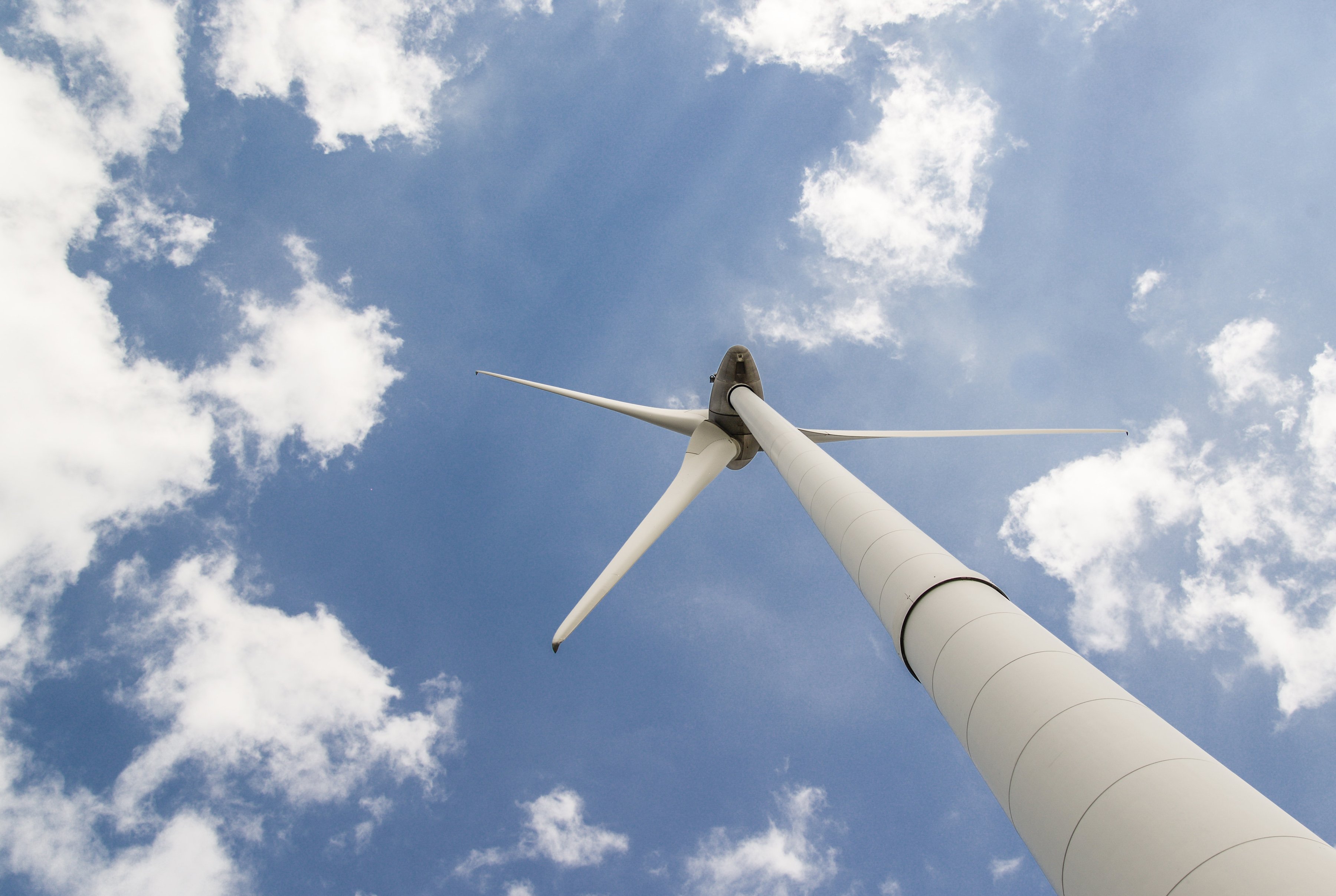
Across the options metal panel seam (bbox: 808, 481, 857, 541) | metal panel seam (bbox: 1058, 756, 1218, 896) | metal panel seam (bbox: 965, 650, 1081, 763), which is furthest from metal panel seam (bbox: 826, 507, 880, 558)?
metal panel seam (bbox: 1058, 756, 1218, 896)

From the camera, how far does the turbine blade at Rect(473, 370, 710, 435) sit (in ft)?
100

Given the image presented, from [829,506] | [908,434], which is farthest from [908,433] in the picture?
[829,506]

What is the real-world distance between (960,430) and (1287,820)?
72.5 ft

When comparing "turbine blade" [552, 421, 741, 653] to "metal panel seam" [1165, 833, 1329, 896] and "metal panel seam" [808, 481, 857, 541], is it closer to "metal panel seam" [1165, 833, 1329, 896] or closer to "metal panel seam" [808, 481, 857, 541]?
"metal panel seam" [808, 481, 857, 541]

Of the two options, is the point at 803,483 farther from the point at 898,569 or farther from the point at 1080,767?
the point at 1080,767

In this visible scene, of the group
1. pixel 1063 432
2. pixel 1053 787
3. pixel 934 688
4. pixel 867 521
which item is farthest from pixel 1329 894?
pixel 1063 432

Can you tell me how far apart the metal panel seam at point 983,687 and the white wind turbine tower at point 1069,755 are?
15 mm

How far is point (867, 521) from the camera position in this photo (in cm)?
1132

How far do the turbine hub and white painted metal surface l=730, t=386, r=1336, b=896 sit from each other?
18.4 m

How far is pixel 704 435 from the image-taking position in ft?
95.8

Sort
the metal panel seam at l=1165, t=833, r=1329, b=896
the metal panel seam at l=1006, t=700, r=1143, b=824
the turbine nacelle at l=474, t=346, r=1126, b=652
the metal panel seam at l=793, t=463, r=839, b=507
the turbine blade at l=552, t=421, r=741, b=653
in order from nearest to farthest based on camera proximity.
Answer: the metal panel seam at l=1165, t=833, r=1329, b=896
the metal panel seam at l=1006, t=700, r=1143, b=824
the metal panel seam at l=793, t=463, r=839, b=507
the turbine blade at l=552, t=421, r=741, b=653
the turbine nacelle at l=474, t=346, r=1126, b=652

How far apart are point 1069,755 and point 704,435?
23868 millimetres

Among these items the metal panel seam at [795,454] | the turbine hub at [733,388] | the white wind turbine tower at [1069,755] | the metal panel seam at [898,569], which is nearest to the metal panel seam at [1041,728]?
the white wind turbine tower at [1069,755]

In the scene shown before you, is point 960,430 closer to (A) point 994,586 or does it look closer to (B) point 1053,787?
(A) point 994,586
